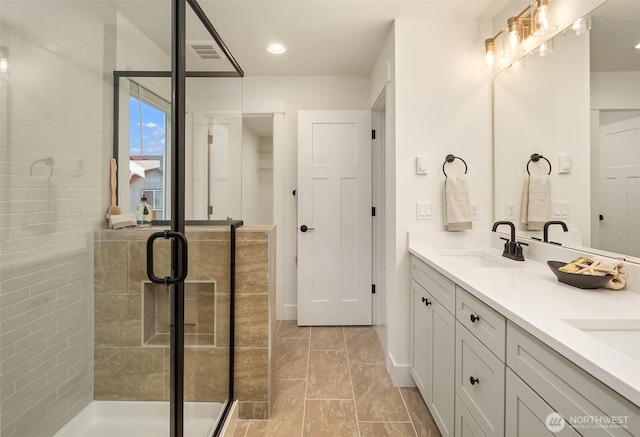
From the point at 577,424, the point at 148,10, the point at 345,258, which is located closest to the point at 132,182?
the point at 148,10

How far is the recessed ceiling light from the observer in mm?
2524

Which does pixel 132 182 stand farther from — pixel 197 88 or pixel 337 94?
pixel 337 94

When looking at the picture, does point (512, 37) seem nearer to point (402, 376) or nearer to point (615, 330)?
point (615, 330)

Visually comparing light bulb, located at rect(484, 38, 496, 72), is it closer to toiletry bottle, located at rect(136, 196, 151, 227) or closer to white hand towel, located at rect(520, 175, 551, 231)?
white hand towel, located at rect(520, 175, 551, 231)

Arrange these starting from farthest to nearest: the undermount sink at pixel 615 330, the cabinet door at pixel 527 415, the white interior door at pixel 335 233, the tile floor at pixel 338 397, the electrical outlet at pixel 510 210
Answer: the white interior door at pixel 335 233 < the electrical outlet at pixel 510 210 < the tile floor at pixel 338 397 < the undermount sink at pixel 615 330 < the cabinet door at pixel 527 415

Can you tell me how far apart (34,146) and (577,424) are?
67.5 inches

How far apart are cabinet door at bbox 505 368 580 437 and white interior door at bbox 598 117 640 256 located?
807 mm

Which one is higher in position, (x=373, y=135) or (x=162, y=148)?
(x=373, y=135)

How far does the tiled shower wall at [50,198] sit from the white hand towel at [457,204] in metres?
1.92

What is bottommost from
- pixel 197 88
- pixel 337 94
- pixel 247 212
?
pixel 247 212

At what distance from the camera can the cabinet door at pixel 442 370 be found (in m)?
1.43

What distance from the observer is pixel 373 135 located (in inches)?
120

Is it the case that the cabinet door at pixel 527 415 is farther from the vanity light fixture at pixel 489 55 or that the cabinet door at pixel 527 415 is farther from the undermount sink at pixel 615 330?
the vanity light fixture at pixel 489 55

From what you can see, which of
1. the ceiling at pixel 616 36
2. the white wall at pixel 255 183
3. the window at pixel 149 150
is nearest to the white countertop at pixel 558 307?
the ceiling at pixel 616 36
